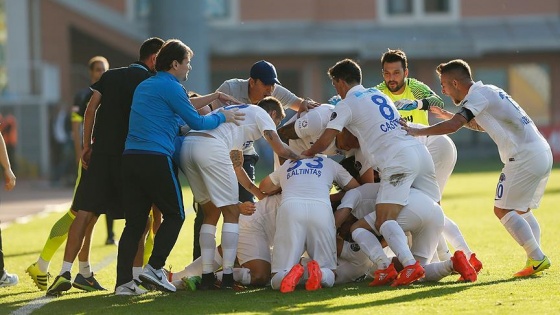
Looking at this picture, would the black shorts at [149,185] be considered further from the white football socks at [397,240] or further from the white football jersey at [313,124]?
the white football socks at [397,240]

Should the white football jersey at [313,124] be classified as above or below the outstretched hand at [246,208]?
above

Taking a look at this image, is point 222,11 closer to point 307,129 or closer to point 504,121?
point 307,129

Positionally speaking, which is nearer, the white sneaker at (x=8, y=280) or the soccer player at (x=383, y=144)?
the soccer player at (x=383, y=144)

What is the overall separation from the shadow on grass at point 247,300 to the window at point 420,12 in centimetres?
3236

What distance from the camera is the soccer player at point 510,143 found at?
10.3 m

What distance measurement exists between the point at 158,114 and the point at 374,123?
1.88 meters

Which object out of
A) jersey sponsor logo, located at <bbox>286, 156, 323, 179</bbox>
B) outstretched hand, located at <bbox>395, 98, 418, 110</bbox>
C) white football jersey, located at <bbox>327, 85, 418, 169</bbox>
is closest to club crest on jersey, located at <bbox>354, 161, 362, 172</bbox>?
white football jersey, located at <bbox>327, 85, 418, 169</bbox>

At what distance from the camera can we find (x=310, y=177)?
1016cm

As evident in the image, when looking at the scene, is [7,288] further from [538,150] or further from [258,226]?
[538,150]

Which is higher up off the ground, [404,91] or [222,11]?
[222,11]

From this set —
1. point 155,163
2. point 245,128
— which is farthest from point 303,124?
point 155,163

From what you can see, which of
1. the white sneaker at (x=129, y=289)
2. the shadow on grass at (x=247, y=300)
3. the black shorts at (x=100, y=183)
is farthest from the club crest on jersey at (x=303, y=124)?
the white sneaker at (x=129, y=289)

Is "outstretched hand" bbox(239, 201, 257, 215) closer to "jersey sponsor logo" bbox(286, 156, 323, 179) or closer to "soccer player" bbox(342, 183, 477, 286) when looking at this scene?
"jersey sponsor logo" bbox(286, 156, 323, 179)

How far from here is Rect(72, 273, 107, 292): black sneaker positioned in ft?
34.3
